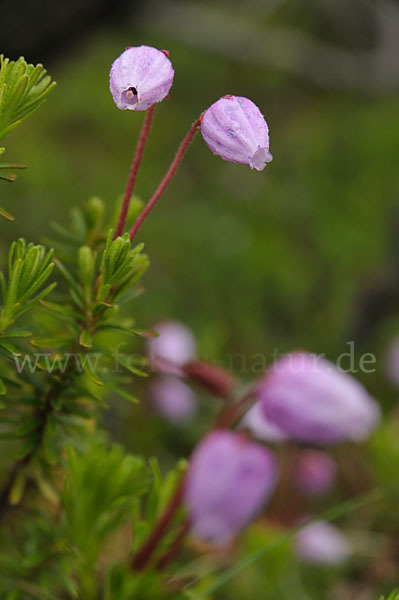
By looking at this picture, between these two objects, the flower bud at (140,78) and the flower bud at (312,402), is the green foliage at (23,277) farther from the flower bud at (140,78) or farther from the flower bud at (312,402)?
the flower bud at (312,402)

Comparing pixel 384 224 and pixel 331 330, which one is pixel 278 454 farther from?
pixel 384 224

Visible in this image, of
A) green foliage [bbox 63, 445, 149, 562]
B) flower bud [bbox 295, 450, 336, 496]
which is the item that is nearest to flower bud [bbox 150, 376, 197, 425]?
flower bud [bbox 295, 450, 336, 496]

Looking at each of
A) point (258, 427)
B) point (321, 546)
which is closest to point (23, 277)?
point (258, 427)

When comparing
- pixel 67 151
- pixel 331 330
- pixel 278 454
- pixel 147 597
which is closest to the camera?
A: pixel 147 597

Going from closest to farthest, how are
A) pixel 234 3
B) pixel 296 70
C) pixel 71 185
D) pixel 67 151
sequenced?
pixel 71 185 → pixel 67 151 → pixel 296 70 → pixel 234 3

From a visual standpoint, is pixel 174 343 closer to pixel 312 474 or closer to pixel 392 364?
pixel 312 474

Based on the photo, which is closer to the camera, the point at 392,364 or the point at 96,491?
the point at 96,491

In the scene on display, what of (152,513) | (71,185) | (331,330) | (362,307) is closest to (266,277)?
(331,330)
